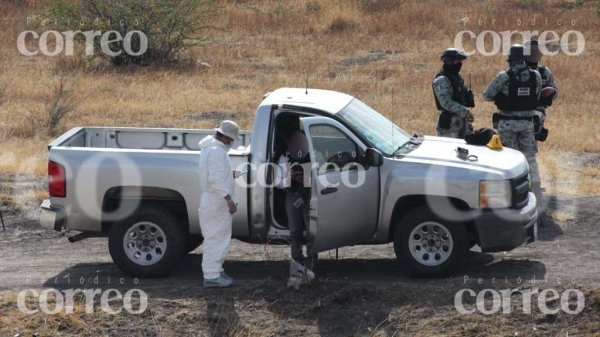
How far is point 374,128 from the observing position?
32.4 ft

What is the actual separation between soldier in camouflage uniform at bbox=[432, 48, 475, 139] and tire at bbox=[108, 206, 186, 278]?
11.9 ft

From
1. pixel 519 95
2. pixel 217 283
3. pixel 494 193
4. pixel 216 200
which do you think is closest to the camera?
pixel 216 200

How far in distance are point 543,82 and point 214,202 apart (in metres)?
5.00

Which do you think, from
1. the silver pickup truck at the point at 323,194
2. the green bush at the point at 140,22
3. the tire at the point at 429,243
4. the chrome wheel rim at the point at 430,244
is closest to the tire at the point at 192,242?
the silver pickup truck at the point at 323,194

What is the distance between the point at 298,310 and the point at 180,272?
1.64 meters

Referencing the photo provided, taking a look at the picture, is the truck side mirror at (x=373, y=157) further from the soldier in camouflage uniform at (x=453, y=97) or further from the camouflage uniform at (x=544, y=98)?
the camouflage uniform at (x=544, y=98)

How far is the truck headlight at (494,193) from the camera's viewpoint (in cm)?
924

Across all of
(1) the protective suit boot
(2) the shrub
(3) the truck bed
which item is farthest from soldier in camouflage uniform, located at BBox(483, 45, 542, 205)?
(2) the shrub

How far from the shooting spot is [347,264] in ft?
34.0

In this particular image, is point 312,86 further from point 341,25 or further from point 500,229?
point 500,229

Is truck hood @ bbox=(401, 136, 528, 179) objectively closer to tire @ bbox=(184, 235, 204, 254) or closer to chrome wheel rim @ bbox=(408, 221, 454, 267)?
chrome wheel rim @ bbox=(408, 221, 454, 267)

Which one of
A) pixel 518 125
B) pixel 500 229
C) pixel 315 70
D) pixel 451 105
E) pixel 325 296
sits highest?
pixel 315 70

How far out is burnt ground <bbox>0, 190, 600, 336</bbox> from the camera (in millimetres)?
8578

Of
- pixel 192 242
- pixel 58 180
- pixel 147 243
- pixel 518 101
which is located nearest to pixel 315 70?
pixel 518 101
